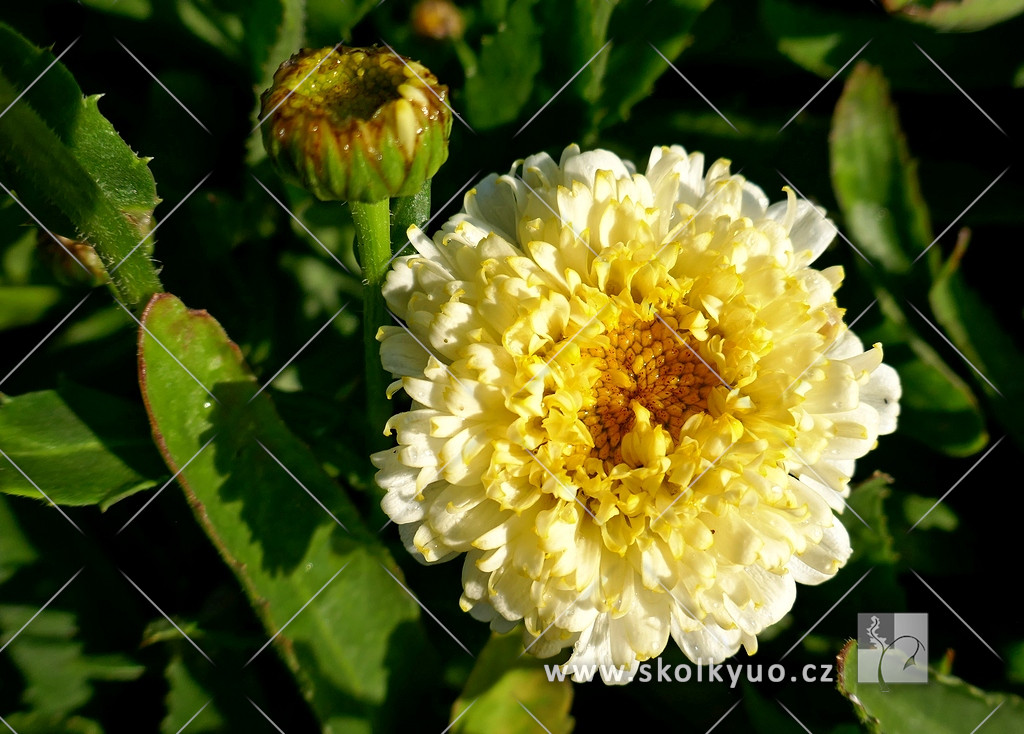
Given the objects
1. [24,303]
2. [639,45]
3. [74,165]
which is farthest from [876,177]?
[24,303]

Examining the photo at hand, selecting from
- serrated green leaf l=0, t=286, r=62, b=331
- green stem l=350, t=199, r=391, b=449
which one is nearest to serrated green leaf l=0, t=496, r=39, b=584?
serrated green leaf l=0, t=286, r=62, b=331

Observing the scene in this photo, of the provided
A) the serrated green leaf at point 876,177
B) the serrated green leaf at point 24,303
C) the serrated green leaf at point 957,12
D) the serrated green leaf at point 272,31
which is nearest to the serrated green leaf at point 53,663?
the serrated green leaf at point 24,303

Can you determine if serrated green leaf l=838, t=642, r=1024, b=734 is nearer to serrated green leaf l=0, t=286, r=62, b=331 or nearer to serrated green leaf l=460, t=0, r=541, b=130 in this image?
serrated green leaf l=460, t=0, r=541, b=130

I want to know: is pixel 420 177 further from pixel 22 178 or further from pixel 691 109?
pixel 691 109

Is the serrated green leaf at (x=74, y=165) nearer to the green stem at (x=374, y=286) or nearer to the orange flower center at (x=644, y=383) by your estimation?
the green stem at (x=374, y=286)

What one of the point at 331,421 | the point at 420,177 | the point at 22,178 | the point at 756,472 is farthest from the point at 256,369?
the point at 756,472
